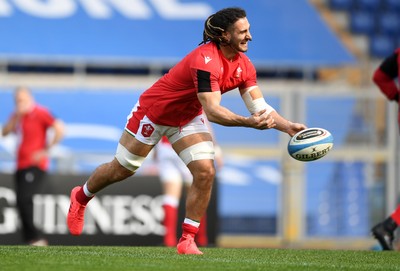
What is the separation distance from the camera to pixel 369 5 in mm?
18922

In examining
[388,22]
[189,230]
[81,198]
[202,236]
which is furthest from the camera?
[388,22]

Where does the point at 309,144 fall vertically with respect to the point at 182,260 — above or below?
above

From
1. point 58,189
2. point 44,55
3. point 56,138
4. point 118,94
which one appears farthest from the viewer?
point 44,55

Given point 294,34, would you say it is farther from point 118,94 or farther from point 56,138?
point 56,138

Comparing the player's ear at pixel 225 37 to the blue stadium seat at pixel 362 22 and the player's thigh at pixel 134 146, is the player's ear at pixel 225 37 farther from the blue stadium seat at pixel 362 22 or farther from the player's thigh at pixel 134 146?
the blue stadium seat at pixel 362 22

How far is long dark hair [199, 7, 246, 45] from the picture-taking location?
7525mm

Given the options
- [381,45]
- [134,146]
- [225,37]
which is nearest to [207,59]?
[225,37]

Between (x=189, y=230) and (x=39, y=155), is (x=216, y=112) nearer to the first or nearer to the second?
(x=189, y=230)

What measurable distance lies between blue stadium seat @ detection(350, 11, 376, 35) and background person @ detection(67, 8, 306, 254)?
1141 centimetres

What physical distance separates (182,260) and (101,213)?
20.7 feet

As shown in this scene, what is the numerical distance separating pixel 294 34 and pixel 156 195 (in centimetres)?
647

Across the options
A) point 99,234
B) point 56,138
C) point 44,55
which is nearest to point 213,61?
point 56,138

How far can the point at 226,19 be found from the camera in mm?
7555

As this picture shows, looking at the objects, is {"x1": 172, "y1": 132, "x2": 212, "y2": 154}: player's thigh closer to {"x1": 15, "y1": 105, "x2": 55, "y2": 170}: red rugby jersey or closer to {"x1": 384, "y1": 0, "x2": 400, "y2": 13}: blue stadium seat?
{"x1": 15, "y1": 105, "x2": 55, "y2": 170}: red rugby jersey
